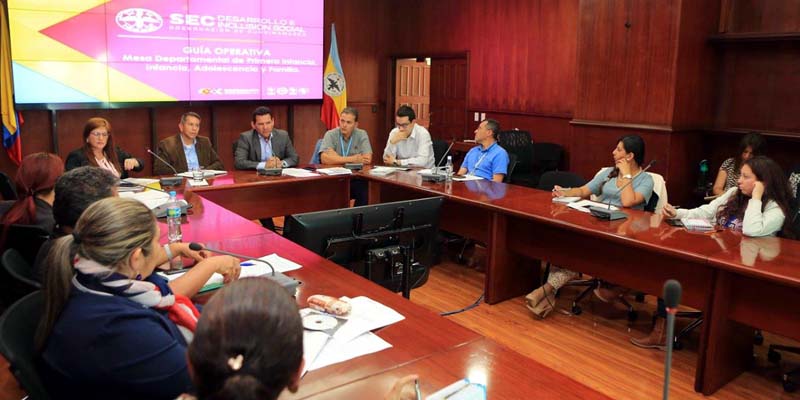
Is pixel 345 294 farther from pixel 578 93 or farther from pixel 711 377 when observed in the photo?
pixel 578 93

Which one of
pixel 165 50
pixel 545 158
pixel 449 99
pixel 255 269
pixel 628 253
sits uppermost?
pixel 165 50

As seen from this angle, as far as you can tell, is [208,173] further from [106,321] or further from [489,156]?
[106,321]

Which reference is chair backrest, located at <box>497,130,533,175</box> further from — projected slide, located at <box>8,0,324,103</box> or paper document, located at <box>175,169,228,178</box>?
paper document, located at <box>175,169,228,178</box>

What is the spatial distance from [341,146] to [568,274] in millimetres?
2380

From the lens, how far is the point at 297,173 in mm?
4566

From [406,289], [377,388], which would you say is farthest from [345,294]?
[377,388]

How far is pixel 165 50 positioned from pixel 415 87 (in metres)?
3.37

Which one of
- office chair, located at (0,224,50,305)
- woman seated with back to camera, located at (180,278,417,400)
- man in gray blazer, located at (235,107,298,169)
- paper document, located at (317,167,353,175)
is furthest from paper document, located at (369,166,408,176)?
woman seated with back to camera, located at (180,278,417,400)

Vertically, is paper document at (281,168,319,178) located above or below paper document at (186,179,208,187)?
above

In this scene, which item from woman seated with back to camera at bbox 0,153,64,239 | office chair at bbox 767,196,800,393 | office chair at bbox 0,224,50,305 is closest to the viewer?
office chair at bbox 0,224,50,305

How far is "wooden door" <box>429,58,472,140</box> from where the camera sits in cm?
748

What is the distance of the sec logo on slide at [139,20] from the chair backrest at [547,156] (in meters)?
3.98

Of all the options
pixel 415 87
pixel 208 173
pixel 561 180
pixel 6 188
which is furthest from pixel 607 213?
pixel 415 87

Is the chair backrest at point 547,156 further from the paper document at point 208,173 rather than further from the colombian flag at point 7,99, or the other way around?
the colombian flag at point 7,99
